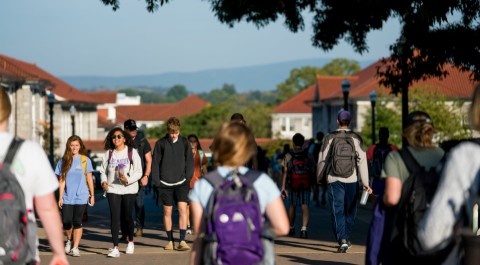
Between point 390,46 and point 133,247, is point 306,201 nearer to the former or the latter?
point 133,247

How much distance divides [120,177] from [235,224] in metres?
8.53

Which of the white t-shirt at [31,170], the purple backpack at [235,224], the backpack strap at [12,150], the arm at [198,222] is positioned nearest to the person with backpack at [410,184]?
the purple backpack at [235,224]

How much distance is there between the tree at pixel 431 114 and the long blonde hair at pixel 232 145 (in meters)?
60.9

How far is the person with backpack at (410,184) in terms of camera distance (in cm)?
722

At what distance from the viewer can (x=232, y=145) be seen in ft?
21.1

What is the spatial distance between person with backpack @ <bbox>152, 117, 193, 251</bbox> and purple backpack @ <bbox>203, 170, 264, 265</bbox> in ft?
29.5

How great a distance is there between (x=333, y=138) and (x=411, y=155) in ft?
23.5

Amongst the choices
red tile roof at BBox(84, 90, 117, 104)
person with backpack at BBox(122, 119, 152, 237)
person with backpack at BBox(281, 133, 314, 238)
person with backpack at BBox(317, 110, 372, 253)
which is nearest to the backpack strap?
person with backpack at BBox(317, 110, 372, 253)

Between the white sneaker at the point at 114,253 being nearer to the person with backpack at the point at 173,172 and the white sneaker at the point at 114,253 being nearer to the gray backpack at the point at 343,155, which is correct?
the person with backpack at the point at 173,172

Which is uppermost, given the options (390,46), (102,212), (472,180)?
(390,46)

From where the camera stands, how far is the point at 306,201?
17.4 meters

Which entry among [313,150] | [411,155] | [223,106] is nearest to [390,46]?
[313,150]

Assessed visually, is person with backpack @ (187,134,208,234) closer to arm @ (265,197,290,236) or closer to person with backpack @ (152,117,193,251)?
person with backpack @ (152,117,193,251)

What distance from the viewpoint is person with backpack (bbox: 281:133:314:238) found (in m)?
17.5
